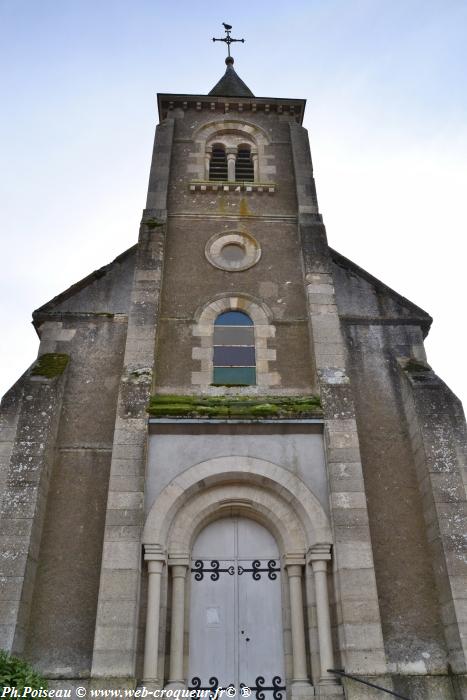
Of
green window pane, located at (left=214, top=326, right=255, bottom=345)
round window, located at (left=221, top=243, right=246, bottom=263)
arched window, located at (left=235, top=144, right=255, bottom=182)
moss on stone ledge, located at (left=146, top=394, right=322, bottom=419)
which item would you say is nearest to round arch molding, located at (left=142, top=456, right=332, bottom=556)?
moss on stone ledge, located at (left=146, top=394, right=322, bottom=419)

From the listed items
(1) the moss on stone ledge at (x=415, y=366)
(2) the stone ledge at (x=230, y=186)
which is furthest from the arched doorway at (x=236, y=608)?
(2) the stone ledge at (x=230, y=186)

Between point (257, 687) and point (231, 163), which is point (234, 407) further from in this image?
point (231, 163)

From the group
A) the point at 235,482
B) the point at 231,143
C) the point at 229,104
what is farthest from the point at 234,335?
the point at 229,104

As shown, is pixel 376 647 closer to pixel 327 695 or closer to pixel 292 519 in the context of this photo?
pixel 327 695

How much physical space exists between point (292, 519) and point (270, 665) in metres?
2.09

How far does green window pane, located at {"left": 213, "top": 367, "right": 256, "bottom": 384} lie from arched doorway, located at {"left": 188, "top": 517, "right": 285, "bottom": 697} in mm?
2460

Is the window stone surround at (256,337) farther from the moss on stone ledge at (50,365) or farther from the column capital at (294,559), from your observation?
the column capital at (294,559)

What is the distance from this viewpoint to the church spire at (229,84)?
16597 millimetres

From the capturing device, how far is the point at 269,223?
1285cm

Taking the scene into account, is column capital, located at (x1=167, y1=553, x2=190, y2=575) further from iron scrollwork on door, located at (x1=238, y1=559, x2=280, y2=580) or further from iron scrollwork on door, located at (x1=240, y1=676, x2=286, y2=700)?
iron scrollwork on door, located at (x1=240, y1=676, x2=286, y2=700)

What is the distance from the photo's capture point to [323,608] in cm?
831

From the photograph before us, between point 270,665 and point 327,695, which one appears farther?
point 270,665

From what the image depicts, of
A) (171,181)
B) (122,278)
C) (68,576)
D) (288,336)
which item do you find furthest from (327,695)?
(171,181)

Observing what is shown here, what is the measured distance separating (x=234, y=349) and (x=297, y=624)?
4.86 metres
